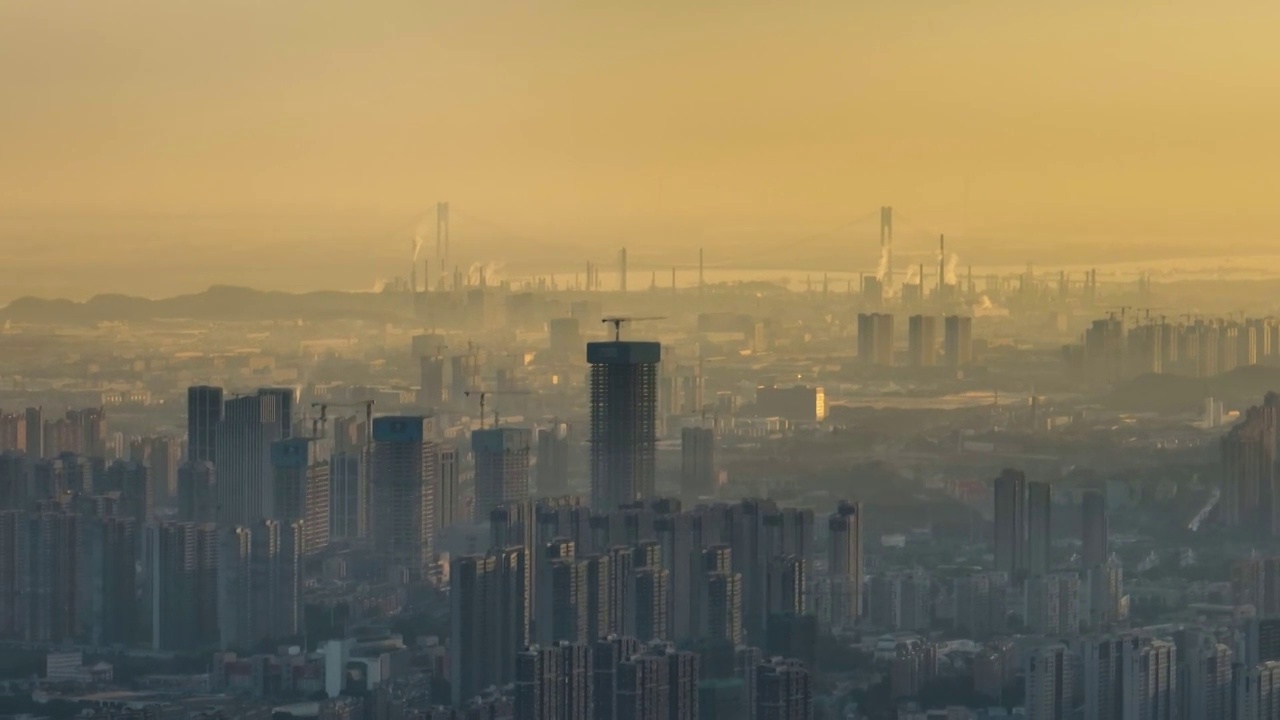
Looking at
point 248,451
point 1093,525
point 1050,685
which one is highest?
point 248,451

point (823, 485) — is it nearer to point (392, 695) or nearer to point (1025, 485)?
point (1025, 485)

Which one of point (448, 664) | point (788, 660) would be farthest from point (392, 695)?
point (788, 660)

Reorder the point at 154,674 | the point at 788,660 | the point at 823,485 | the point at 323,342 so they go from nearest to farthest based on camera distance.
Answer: the point at 788,660, the point at 154,674, the point at 323,342, the point at 823,485

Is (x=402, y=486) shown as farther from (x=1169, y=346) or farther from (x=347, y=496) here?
(x=1169, y=346)

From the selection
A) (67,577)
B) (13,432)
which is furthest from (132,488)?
(67,577)


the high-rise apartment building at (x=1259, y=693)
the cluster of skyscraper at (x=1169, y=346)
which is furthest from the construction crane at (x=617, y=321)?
the high-rise apartment building at (x=1259, y=693)

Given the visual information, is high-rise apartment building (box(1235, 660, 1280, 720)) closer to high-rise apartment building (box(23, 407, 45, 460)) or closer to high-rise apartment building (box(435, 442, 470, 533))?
high-rise apartment building (box(435, 442, 470, 533))

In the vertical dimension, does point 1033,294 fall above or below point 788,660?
above
